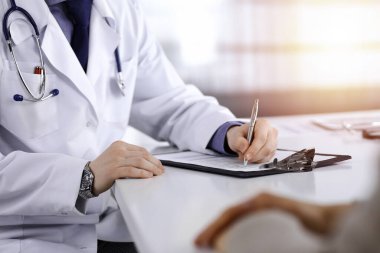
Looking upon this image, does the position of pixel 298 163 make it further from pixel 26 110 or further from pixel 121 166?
pixel 26 110

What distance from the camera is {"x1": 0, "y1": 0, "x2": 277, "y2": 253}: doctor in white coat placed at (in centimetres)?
103

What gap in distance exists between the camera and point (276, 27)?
2.27 metres

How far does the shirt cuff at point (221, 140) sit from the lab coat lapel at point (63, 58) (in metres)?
0.29

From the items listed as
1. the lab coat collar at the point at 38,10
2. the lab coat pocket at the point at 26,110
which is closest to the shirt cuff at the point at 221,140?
the lab coat pocket at the point at 26,110

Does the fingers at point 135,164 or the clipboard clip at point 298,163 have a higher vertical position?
the fingers at point 135,164

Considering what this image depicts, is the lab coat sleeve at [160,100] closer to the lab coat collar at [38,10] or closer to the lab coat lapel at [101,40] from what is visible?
the lab coat lapel at [101,40]

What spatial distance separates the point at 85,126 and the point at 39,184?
0.26m

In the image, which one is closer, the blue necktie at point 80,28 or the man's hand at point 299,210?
the man's hand at point 299,210

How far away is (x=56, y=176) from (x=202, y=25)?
1300 mm

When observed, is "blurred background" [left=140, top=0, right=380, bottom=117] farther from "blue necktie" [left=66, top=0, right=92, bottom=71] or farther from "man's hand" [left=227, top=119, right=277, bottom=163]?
"man's hand" [left=227, top=119, right=277, bottom=163]

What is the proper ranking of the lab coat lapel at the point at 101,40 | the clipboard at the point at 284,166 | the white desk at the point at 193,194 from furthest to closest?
the lab coat lapel at the point at 101,40 → the clipboard at the point at 284,166 → the white desk at the point at 193,194

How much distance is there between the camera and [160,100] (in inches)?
60.8

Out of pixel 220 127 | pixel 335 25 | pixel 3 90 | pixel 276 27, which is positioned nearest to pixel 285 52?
pixel 276 27

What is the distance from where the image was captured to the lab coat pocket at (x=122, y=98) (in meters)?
1.41
